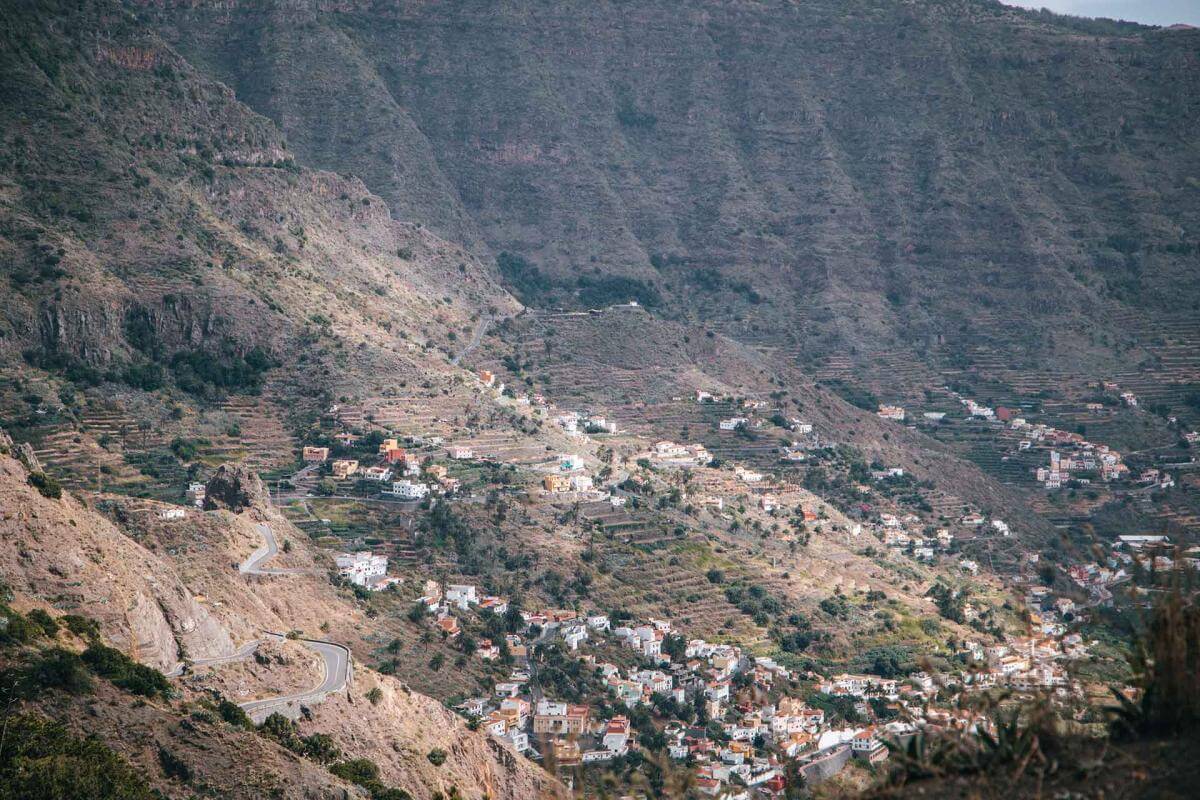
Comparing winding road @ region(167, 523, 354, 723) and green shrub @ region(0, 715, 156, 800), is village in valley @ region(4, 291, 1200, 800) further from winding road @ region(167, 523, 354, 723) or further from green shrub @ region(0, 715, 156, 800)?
green shrub @ region(0, 715, 156, 800)

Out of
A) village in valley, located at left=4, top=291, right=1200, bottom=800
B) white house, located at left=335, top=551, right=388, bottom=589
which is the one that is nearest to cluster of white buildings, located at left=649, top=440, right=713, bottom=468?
village in valley, located at left=4, top=291, right=1200, bottom=800

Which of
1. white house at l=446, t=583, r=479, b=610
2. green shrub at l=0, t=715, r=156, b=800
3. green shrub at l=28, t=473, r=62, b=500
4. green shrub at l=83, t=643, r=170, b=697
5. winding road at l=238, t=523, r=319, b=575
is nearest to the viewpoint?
green shrub at l=0, t=715, r=156, b=800

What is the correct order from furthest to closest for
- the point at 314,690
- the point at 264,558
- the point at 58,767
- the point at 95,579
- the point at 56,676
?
the point at 264,558 → the point at 314,690 → the point at 95,579 → the point at 56,676 → the point at 58,767

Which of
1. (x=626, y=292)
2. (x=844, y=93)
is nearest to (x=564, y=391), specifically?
(x=626, y=292)

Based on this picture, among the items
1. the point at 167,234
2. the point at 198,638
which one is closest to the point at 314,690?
the point at 198,638

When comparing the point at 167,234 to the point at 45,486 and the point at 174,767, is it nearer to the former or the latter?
the point at 45,486

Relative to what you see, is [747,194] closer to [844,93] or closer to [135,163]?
[844,93]
